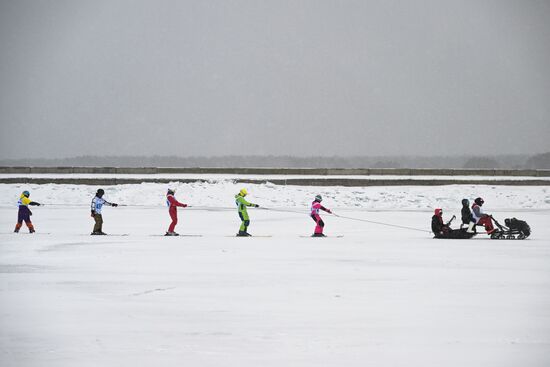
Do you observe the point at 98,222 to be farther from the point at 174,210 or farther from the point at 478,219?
the point at 478,219

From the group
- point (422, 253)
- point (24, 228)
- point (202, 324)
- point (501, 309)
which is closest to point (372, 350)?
point (202, 324)

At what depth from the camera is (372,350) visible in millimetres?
7898

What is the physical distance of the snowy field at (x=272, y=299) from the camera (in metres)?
7.81

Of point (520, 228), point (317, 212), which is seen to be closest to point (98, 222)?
point (317, 212)

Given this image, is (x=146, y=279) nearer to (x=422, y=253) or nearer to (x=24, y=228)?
(x=422, y=253)

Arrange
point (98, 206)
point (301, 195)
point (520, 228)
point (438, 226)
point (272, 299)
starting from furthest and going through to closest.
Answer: point (301, 195)
point (98, 206)
point (438, 226)
point (520, 228)
point (272, 299)

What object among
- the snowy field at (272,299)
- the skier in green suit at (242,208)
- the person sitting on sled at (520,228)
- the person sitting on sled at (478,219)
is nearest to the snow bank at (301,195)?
the snowy field at (272,299)

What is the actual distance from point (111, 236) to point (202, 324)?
496 inches

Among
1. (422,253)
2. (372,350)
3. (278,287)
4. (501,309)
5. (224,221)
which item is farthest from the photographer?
(224,221)

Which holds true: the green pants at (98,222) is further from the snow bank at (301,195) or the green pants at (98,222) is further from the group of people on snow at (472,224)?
the snow bank at (301,195)

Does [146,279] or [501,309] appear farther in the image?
[146,279]

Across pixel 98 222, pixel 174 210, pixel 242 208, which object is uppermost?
pixel 242 208

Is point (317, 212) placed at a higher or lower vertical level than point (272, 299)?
higher

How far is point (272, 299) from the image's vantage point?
35.3ft
